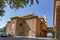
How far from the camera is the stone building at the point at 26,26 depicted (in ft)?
98.3

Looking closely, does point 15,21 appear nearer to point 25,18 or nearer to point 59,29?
point 25,18

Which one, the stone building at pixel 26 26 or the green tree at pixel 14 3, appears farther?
the stone building at pixel 26 26

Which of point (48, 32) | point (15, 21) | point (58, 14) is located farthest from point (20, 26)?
point (58, 14)

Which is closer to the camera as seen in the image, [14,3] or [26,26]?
[14,3]

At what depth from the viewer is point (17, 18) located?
33312mm

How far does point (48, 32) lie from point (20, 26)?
316 inches

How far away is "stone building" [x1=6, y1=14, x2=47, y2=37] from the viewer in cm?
2995

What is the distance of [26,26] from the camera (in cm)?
3244

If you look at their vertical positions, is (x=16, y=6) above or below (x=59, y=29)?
above

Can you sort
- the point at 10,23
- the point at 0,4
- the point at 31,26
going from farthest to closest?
the point at 10,23 → the point at 31,26 → the point at 0,4

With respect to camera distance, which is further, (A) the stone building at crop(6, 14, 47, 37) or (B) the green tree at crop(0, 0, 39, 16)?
(A) the stone building at crop(6, 14, 47, 37)

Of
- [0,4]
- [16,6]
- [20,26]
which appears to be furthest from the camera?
[20,26]

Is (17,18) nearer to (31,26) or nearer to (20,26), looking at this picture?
(20,26)

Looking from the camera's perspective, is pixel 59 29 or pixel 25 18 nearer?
pixel 59 29
